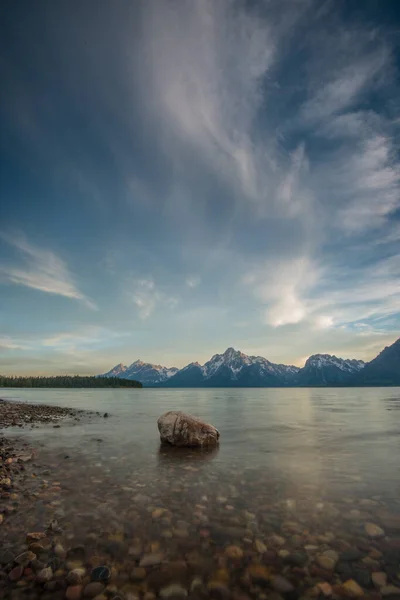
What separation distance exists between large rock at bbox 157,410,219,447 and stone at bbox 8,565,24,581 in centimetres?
1162

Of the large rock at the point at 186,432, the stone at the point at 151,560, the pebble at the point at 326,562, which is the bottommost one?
the pebble at the point at 326,562

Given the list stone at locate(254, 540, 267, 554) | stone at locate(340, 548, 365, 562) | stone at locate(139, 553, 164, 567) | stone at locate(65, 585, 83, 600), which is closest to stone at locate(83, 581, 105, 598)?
stone at locate(65, 585, 83, 600)

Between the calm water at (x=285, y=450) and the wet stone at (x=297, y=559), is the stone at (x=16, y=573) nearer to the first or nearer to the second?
the wet stone at (x=297, y=559)

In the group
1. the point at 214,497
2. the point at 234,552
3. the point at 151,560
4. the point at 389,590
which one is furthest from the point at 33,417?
the point at 389,590

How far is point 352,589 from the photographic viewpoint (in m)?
4.71

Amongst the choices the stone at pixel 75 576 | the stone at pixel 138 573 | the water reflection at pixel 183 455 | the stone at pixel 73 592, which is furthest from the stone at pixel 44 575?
the water reflection at pixel 183 455

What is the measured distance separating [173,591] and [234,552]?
1516 mm

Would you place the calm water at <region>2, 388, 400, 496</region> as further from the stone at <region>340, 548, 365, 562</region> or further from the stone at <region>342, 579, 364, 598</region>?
the stone at <region>342, 579, 364, 598</region>

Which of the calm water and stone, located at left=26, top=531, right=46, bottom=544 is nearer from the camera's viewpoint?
stone, located at left=26, top=531, right=46, bottom=544

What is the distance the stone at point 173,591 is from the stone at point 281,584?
1.39m

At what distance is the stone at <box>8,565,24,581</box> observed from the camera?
4.86m

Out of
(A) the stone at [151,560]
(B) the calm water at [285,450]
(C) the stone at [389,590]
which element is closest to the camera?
(C) the stone at [389,590]

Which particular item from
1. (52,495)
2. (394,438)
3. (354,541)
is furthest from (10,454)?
(394,438)

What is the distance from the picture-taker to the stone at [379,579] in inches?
189
